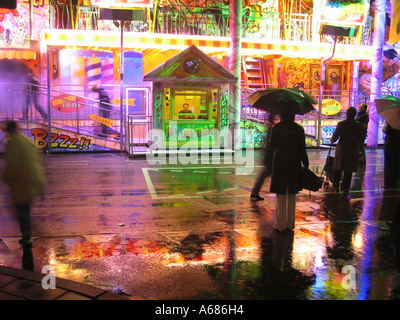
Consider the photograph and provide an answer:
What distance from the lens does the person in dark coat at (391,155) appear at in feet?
31.6

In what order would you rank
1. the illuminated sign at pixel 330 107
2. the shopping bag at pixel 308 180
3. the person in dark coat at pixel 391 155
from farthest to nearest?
the illuminated sign at pixel 330 107, the person in dark coat at pixel 391 155, the shopping bag at pixel 308 180

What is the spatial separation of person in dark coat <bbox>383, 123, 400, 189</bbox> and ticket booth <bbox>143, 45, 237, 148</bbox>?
7669mm

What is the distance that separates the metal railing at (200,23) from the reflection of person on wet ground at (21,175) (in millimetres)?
13125

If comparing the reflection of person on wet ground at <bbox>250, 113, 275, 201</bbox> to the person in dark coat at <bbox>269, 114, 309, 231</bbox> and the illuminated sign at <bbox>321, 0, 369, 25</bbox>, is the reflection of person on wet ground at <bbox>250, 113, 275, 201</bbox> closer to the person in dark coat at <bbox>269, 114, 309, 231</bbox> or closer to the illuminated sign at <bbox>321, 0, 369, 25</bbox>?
the person in dark coat at <bbox>269, 114, 309, 231</bbox>

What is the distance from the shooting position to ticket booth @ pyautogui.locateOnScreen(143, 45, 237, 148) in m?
15.7

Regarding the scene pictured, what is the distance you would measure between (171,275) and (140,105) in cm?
1457

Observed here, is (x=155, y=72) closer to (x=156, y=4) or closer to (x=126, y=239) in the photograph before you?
(x=156, y=4)

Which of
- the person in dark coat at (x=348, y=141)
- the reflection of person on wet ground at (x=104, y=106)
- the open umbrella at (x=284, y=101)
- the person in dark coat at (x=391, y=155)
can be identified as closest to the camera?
Answer: the open umbrella at (x=284, y=101)

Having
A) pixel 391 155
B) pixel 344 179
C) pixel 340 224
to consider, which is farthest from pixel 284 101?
pixel 391 155

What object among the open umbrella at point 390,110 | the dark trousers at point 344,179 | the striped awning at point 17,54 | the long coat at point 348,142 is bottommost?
the dark trousers at point 344,179

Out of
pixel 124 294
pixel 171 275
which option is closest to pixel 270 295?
pixel 171 275

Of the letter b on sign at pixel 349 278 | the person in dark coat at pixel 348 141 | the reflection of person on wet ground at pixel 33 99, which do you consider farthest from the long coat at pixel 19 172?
the reflection of person on wet ground at pixel 33 99

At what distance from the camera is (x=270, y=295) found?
4383 millimetres

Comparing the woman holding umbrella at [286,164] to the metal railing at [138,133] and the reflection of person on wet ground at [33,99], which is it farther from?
the reflection of person on wet ground at [33,99]
